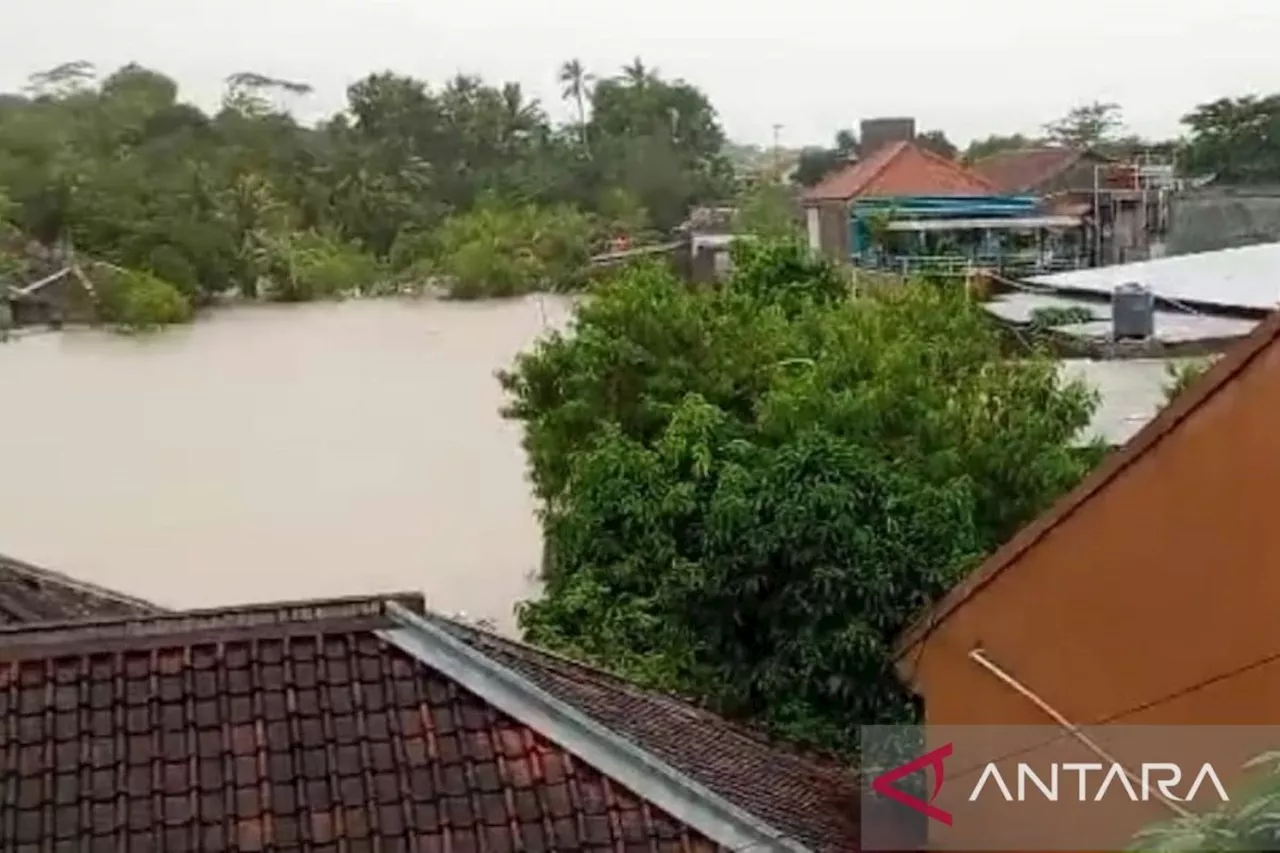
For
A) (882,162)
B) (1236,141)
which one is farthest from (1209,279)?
(1236,141)

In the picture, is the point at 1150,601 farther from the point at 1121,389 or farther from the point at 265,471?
Result: the point at 265,471

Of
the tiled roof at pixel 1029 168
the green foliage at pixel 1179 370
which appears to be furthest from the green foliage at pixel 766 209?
the green foliage at pixel 1179 370

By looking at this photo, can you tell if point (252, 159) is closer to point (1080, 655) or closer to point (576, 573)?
point (576, 573)

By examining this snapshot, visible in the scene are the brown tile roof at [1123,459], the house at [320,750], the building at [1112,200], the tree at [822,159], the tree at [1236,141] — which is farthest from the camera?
the tree at [822,159]

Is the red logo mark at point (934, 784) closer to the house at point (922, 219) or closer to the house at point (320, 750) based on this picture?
the house at point (320, 750)

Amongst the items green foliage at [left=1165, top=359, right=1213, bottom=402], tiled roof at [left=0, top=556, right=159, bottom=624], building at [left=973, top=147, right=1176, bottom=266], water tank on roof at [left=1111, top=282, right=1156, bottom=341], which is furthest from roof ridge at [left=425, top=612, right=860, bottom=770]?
building at [left=973, top=147, right=1176, bottom=266]

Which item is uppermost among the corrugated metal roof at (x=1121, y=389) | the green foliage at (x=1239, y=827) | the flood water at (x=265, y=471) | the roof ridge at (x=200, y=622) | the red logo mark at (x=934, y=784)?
the green foliage at (x=1239, y=827)

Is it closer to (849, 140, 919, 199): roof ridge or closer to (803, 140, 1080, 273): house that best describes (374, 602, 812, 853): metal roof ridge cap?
(803, 140, 1080, 273): house
